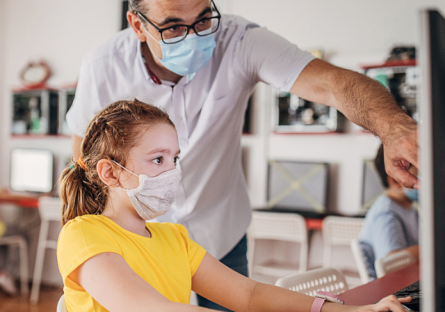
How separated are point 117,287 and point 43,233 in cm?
422

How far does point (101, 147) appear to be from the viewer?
1020 millimetres

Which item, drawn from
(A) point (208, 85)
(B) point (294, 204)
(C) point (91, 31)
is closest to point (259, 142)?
(B) point (294, 204)

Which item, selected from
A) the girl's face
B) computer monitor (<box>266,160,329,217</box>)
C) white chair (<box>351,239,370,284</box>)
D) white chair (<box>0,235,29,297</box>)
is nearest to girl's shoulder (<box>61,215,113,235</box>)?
the girl's face

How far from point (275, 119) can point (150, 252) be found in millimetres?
3151

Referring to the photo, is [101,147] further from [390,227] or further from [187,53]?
[390,227]

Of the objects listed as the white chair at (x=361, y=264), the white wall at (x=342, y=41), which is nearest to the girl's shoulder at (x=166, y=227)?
the white chair at (x=361, y=264)

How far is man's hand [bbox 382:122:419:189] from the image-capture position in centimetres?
75

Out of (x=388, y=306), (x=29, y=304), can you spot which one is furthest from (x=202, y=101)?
(x=29, y=304)

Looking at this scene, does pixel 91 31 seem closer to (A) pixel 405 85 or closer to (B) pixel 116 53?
(A) pixel 405 85

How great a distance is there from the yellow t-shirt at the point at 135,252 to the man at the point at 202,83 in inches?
14.5

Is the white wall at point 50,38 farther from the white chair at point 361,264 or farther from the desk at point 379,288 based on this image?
→ the desk at point 379,288

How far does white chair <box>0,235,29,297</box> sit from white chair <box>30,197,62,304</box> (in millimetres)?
90

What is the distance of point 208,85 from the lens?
146 cm

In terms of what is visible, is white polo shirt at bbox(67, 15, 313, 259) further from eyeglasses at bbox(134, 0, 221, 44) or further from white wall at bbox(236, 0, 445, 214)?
white wall at bbox(236, 0, 445, 214)
